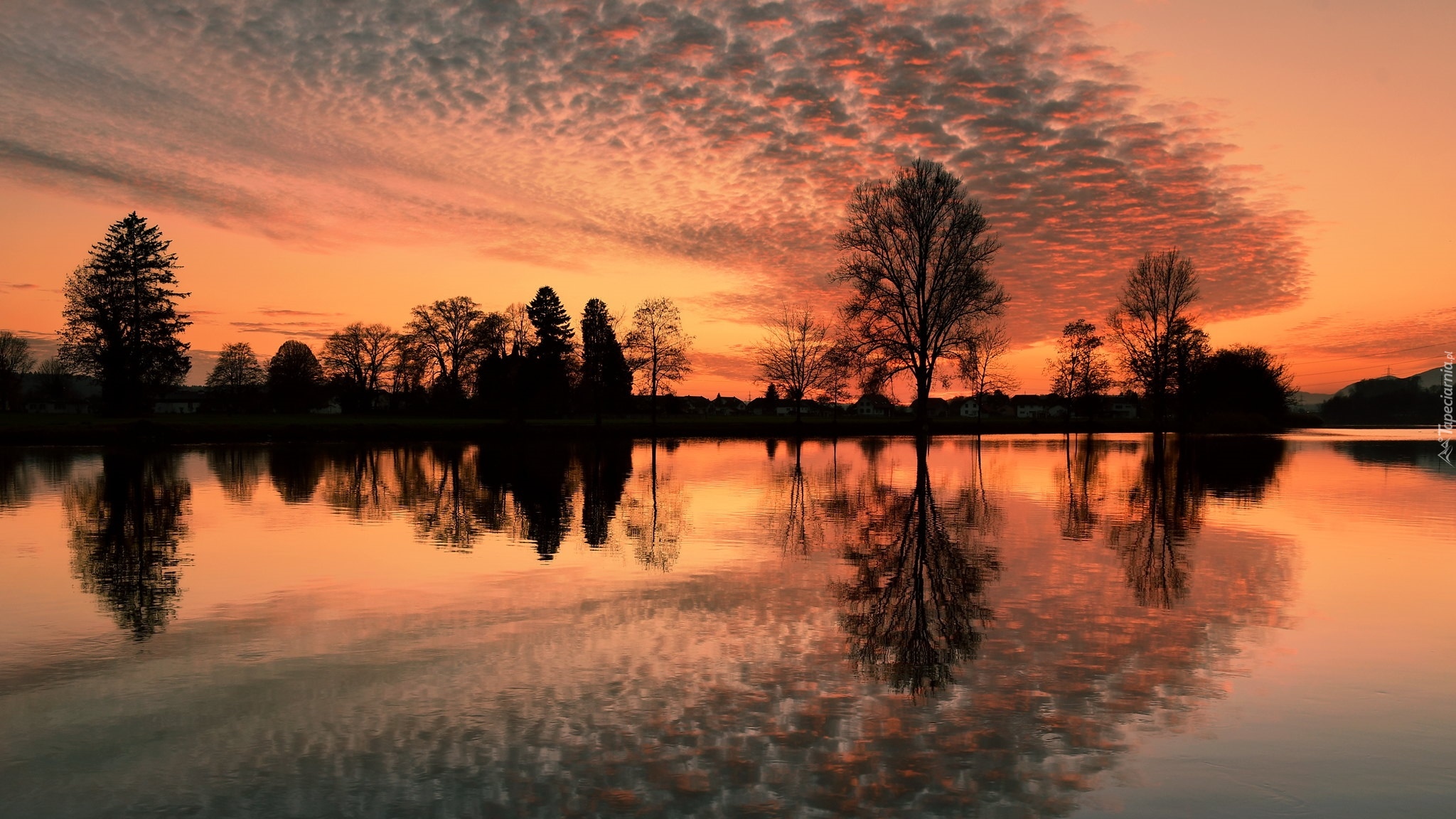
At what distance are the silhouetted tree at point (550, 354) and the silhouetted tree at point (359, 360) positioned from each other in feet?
111

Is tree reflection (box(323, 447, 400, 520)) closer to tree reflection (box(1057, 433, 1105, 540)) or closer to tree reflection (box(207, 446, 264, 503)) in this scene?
tree reflection (box(207, 446, 264, 503))

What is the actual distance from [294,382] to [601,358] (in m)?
51.9

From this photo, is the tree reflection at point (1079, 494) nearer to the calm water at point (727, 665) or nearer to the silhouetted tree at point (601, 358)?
the calm water at point (727, 665)

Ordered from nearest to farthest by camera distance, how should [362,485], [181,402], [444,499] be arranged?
[444,499]
[362,485]
[181,402]

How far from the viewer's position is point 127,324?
65.2 metres

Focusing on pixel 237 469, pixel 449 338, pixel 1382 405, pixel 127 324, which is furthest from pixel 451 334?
pixel 1382 405

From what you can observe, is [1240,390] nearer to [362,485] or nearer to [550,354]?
[550,354]

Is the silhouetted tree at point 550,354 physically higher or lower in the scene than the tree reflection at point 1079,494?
higher

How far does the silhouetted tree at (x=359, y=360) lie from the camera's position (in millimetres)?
115188

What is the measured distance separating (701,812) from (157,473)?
31561 millimetres

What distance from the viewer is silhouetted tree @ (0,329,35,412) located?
351 feet

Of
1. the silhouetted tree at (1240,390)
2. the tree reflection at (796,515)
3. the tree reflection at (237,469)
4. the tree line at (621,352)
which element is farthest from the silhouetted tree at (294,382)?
the silhouetted tree at (1240,390)

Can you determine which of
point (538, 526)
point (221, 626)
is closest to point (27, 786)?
point (221, 626)

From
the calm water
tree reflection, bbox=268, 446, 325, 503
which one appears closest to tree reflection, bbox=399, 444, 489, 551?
the calm water
